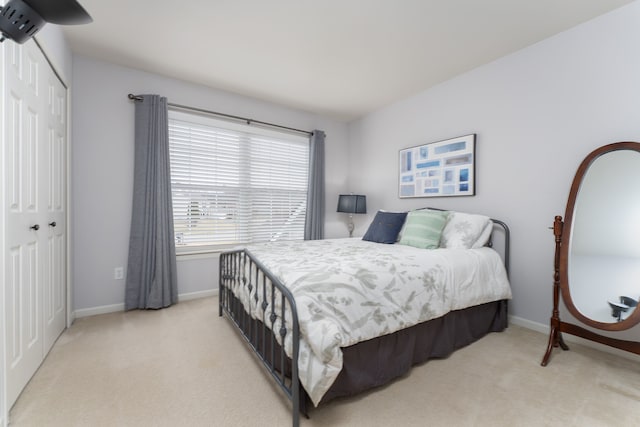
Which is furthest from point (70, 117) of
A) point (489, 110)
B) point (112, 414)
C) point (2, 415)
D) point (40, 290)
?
point (489, 110)

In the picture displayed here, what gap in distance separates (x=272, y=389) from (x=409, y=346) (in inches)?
35.0

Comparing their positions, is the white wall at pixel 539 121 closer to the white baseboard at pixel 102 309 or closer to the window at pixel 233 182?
the window at pixel 233 182

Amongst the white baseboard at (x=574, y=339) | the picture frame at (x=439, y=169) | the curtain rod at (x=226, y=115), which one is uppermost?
the curtain rod at (x=226, y=115)

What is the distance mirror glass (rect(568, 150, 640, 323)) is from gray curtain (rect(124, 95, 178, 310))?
11.8 ft

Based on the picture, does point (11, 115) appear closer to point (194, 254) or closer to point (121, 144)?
point (121, 144)

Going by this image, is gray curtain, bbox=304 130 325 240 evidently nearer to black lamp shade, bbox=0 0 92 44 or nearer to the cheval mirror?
the cheval mirror

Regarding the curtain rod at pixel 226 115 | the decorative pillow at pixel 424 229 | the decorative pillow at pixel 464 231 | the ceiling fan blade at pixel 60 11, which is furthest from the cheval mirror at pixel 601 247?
the curtain rod at pixel 226 115

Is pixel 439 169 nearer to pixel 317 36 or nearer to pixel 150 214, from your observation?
pixel 317 36

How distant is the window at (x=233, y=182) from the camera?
3195mm

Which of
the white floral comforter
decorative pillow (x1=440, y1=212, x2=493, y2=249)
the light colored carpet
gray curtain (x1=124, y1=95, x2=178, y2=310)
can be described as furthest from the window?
decorative pillow (x1=440, y1=212, x2=493, y2=249)

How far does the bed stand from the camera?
1.32 metres

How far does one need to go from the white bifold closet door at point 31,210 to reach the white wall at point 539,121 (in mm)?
2973

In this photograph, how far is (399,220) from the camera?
2963mm

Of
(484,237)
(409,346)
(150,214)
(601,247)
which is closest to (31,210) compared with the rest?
(150,214)
